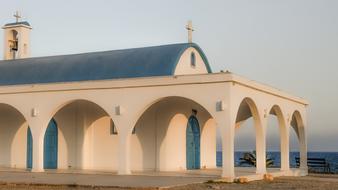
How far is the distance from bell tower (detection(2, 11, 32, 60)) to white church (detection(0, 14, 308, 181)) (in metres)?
3.73

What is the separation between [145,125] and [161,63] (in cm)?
271

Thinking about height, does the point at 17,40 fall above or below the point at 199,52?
above

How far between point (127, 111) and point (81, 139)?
4448 millimetres

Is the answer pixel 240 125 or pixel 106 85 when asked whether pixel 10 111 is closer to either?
pixel 106 85

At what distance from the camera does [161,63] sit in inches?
966

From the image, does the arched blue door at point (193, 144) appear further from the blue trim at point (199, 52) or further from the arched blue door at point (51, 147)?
the arched blue door at point (51, 147)

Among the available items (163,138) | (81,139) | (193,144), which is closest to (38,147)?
(81,139)

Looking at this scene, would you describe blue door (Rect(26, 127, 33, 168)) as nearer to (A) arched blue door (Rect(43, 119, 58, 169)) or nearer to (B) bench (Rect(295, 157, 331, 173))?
(A) arched blue door (Rect(43, 119, 58, 169))

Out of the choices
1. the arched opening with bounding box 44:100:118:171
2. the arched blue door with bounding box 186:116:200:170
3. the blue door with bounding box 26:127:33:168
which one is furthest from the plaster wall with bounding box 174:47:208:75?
the blue door with bounding box 26:127:33:168

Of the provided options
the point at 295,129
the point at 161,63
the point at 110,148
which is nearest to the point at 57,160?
the point at 110,148

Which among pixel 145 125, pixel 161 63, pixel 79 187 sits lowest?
pixel 79 187

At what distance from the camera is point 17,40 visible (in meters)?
33.2

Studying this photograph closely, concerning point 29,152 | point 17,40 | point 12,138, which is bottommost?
point 29,152

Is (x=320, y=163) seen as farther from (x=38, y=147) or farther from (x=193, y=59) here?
(x=38, y=147)
